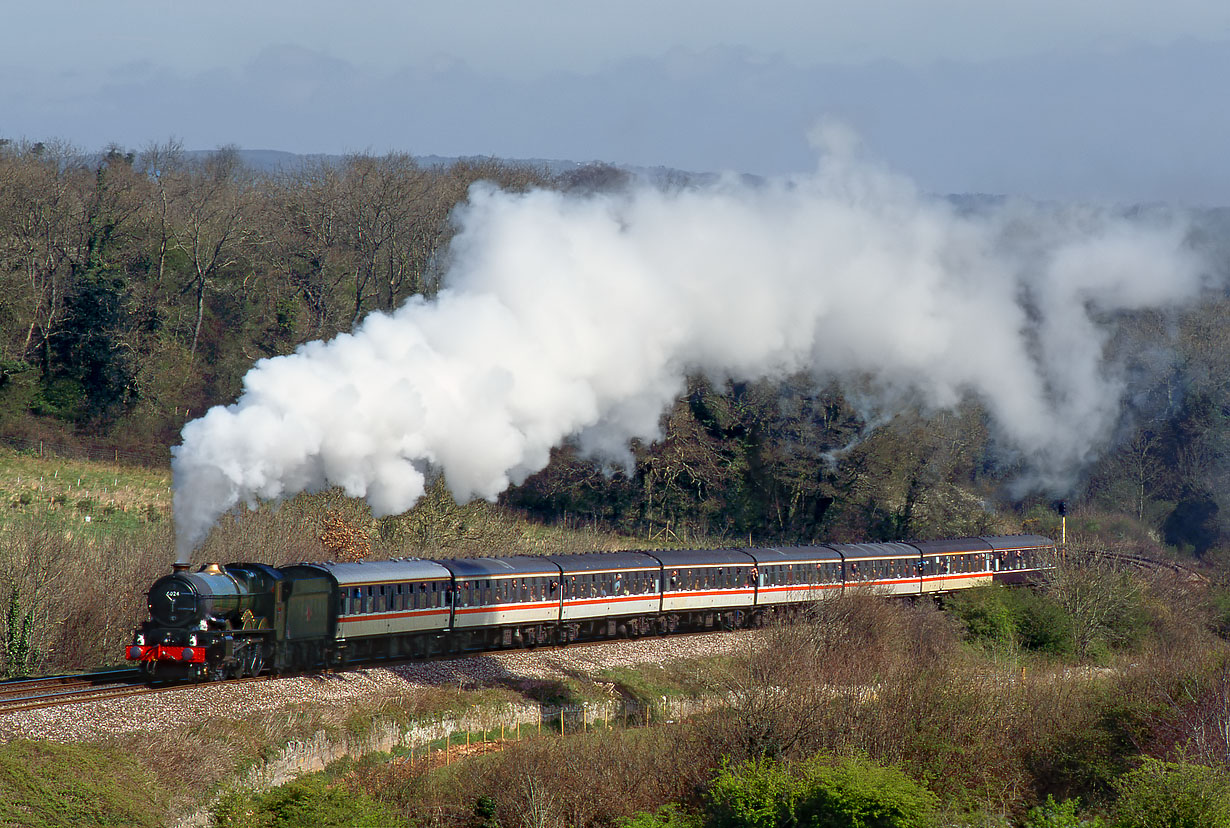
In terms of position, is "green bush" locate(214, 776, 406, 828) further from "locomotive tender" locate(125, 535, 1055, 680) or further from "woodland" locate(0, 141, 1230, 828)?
"locomotive tender" locate(125, 535, 1055, 680)

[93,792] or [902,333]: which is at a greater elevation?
[902,333]

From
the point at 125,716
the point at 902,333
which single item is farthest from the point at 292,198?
the point at 125,716

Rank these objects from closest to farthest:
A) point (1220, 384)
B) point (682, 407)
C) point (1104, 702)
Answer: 1. point (1104, 702)
2. point (682, 407)
3. point (1220, 384)

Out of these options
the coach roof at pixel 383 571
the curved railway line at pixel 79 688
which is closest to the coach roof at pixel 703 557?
the coach roof at pixel 383 571

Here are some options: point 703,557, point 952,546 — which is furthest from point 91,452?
point 952,546

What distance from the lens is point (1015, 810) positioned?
29.1m

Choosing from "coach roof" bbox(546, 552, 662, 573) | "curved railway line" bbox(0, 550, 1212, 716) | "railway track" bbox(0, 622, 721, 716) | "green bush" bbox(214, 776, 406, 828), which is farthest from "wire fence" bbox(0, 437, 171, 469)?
"green bush" bbox(214, 776, 406, 828)

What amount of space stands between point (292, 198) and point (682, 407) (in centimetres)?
3251

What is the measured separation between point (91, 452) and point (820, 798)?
47.3 m

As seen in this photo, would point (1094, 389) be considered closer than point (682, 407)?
No

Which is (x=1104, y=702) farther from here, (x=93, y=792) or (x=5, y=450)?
(x=5, y=450)

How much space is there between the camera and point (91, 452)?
61.4 meters

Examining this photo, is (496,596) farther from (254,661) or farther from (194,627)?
(194,627)

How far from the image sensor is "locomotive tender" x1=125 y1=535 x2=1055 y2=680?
27.3 m
